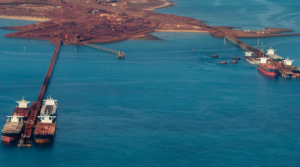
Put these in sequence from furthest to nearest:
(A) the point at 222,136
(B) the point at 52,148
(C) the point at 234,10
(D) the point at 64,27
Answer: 1. (C) the point at 234,10
2. (D) the point at 64,27
3. (A) the point at 222,136
4. (B) the point at 52,148

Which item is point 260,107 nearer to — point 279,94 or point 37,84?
point 279,94

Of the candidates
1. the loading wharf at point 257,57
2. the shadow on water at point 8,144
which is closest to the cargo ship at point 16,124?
the shadow on water at point 8,144

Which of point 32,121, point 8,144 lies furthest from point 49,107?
point 8,144

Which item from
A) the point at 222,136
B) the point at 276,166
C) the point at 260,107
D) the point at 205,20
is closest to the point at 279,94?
the point at 260,107

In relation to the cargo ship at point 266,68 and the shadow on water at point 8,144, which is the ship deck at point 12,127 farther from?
the cargo ship at point 266,68

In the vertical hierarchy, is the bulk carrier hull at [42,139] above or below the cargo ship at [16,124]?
below

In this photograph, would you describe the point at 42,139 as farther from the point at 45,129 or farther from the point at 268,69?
the point at 268,69

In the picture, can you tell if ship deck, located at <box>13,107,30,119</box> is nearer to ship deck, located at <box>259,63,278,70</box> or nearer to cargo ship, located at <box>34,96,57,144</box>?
cargo ship, located at <box>34,96,57,144</box>
